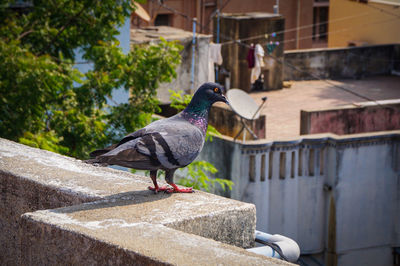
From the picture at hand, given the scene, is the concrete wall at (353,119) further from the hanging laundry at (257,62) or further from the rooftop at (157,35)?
the hanging laundry at (257,62)

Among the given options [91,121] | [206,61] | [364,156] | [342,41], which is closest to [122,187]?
[91,121]

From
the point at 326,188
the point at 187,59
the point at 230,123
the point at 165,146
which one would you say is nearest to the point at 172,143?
the point at 165,146

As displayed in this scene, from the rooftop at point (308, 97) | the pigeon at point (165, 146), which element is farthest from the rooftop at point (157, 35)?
the pigeon at point (165, 146)

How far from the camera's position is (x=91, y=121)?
1052cm

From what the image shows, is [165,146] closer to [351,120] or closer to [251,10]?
[351,120]

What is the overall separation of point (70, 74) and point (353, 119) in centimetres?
878

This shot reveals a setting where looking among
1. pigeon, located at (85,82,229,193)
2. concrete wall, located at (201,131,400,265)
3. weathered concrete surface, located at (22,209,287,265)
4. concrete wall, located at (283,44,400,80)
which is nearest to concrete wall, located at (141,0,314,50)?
concrete wall, located at (283,44,400,80)

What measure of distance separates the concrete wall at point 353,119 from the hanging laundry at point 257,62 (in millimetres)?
6440

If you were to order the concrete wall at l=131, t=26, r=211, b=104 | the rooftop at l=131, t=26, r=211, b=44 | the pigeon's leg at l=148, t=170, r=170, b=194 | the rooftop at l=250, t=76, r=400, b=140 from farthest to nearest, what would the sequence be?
the rooftop at l=250, t=76, r=400, b=140 → the concrete wall at l=131, t=26, r=211, b=104 → the rooftop at l=131, t=26, r=211, b=44 → the pigeon's leg at l=148, t=170, r=170, b=194

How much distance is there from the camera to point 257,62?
24.1 metres

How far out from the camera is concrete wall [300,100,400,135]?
16.9m

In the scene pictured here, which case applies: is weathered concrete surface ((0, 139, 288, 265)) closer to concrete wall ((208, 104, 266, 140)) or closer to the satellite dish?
the satellite dish

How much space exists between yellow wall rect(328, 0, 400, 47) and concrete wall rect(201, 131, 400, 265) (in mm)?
14017

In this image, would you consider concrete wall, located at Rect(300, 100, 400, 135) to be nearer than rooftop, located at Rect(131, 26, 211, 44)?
Yes
